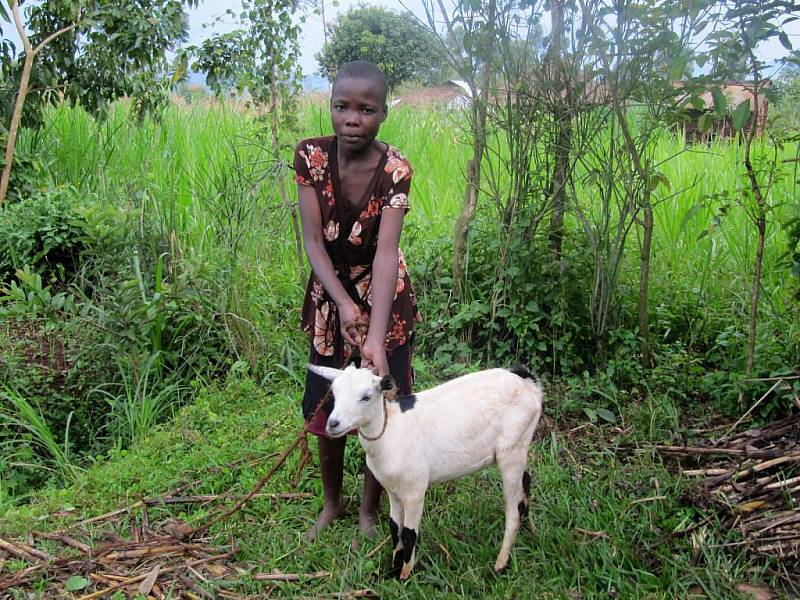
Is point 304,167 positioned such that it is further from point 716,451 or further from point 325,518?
point 716,451

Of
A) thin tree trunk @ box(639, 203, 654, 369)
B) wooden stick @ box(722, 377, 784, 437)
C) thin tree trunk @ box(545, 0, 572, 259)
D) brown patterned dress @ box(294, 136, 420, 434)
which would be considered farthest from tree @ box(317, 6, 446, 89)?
brown patterned dress @ box(294, 136, 420, 434)

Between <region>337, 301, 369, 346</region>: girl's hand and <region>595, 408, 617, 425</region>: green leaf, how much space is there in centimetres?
173

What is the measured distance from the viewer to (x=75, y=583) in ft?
10.3

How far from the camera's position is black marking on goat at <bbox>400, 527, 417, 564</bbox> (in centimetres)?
289

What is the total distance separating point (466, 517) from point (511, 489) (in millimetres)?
525

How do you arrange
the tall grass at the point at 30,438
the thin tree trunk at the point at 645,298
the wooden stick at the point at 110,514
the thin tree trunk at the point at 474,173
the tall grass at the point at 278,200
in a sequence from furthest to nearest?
the tall grass at the point at 278,200 < the thin tree trunk at the point at 474,173 < the tall grass at the point at 30,438 < the thin tree trunk at the point at 645,298 < the wooden stick at the point at 110,514

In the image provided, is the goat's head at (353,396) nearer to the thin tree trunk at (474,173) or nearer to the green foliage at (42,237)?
the thin tree trunk at (474,173)

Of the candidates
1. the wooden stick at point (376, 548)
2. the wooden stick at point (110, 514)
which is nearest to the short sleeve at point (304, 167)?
the wooden stick at point (376, 548)

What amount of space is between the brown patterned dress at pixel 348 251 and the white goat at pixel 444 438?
37cm

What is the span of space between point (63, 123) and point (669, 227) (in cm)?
597

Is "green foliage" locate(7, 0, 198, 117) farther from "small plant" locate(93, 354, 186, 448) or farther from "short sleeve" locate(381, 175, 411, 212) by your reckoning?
"short sleeve" locate(381, 175, 411, 212)

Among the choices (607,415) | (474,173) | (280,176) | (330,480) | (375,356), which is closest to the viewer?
(375,356)

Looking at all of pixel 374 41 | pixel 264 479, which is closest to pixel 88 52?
pixel 264 479

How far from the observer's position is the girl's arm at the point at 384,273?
295 centimetres
